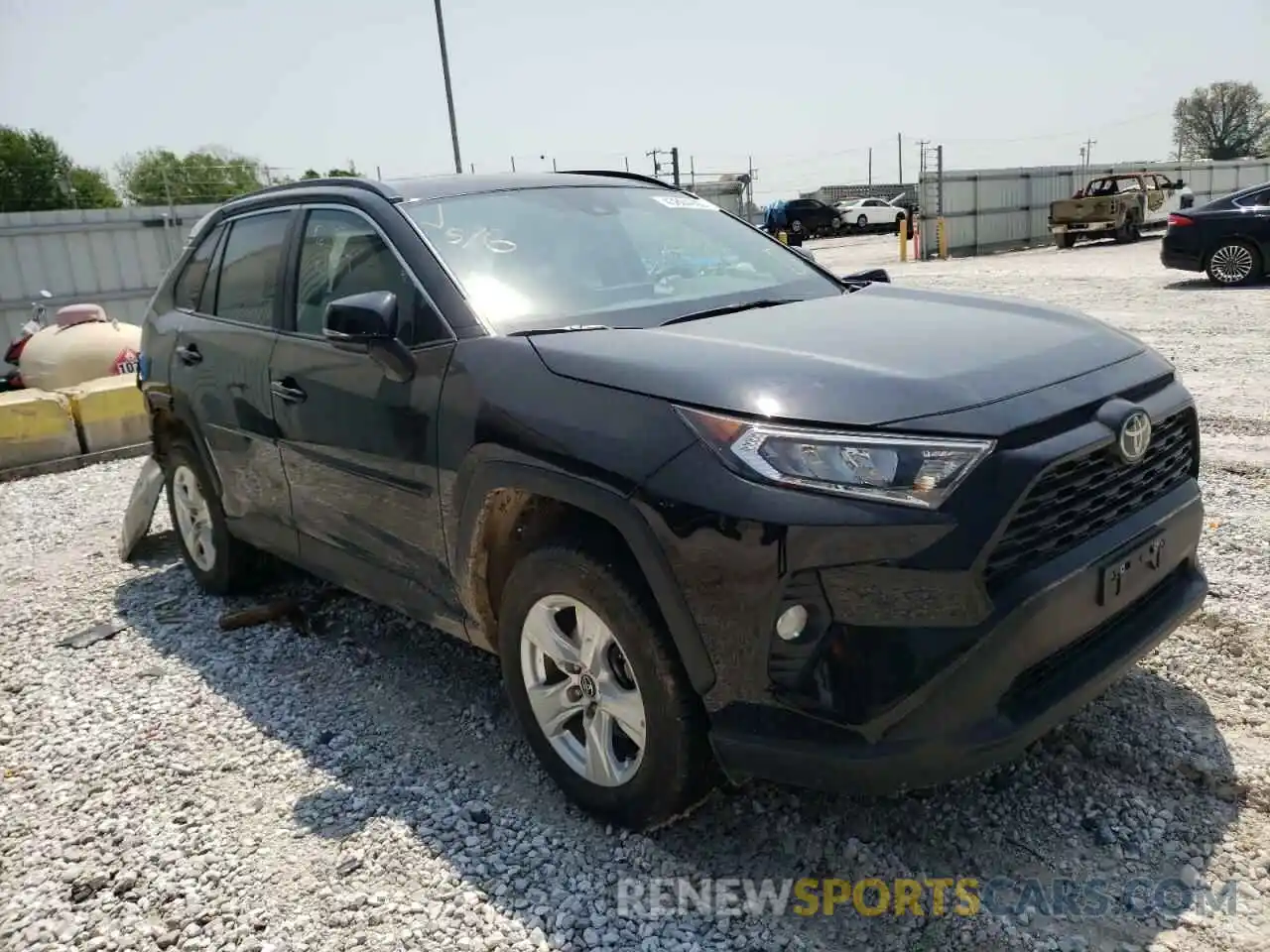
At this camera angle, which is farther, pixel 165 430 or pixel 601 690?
pixel 165 430

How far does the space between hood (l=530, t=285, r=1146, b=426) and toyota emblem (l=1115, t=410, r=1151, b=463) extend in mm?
178

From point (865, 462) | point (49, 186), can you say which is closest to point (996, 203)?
point (865, 462)

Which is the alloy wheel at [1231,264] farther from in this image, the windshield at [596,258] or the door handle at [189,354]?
the door handle at [189,354]

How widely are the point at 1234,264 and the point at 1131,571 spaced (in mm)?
14089

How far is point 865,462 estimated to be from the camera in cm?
225

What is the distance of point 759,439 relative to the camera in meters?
2.30

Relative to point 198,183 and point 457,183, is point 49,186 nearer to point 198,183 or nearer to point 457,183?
point 198,183

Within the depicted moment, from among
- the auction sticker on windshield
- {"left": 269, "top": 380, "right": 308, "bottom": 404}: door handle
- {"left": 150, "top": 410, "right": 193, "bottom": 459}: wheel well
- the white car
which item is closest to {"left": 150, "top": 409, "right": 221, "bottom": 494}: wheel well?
{"left": 150, "top": 410, "right": 193, "bottom": 459}: wheel well

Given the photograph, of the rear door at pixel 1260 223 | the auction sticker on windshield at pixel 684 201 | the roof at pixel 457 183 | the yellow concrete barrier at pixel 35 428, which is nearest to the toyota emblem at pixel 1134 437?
the auction sticker on windshield at pixel 684 201

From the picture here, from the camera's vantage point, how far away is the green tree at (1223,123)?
72125 millimetres

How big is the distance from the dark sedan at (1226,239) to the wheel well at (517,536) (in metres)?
14.5

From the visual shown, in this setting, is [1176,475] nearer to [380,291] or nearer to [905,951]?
[905,951]

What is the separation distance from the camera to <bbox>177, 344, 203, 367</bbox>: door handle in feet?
14.9

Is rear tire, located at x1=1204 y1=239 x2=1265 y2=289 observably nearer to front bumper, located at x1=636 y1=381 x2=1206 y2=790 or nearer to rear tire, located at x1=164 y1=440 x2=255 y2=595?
front bumper, located at x1=636 y1=381 x2=1206 y2=790
